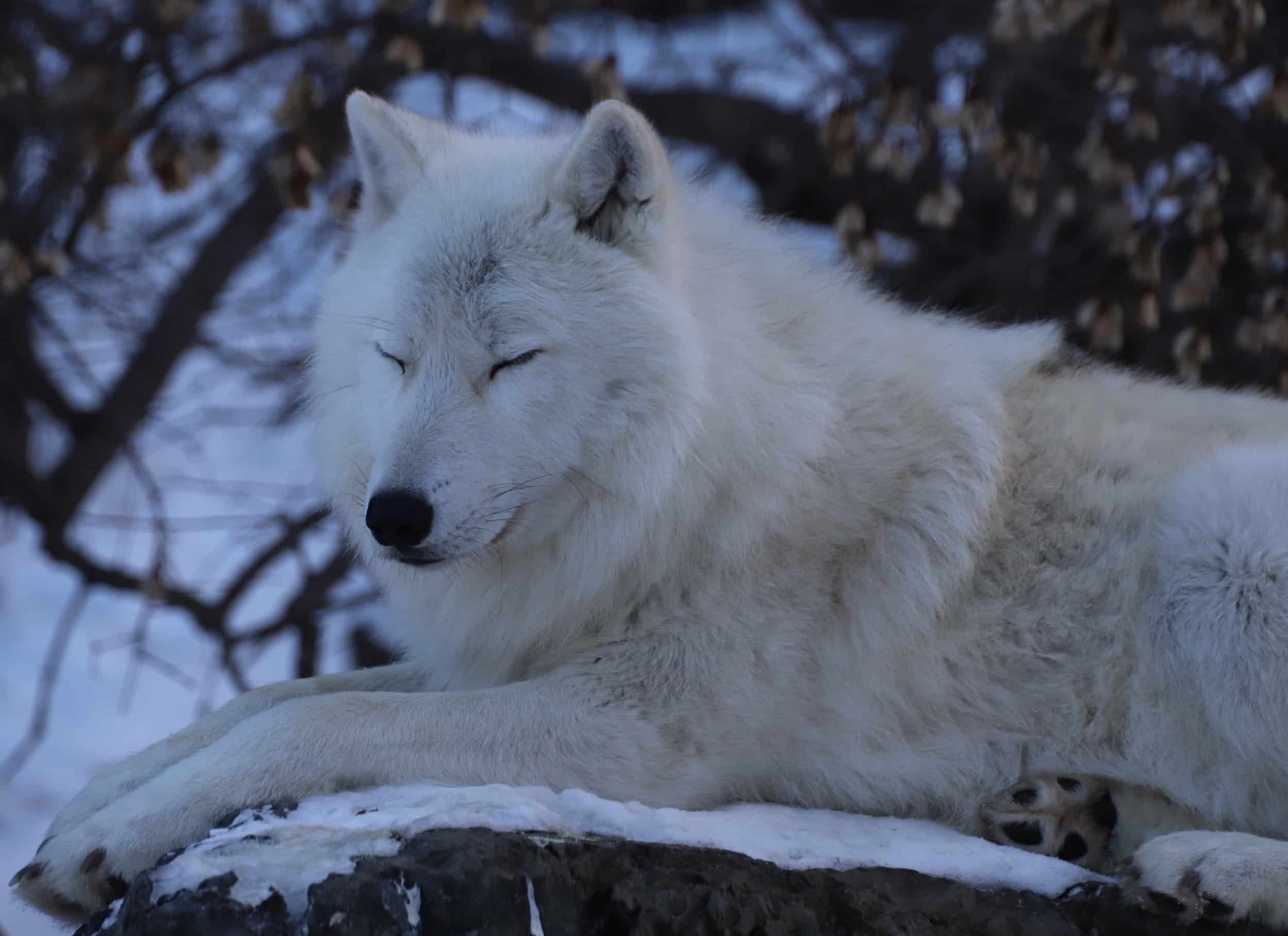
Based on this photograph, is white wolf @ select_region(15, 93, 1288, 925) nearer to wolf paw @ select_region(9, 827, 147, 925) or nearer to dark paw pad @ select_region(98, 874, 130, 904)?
wolf paw @ select_region(9, 827, 147, 925)

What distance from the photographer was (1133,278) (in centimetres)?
586

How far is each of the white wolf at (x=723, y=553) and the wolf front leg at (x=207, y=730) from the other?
1 cm

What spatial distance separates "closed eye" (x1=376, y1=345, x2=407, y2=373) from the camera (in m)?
3.14

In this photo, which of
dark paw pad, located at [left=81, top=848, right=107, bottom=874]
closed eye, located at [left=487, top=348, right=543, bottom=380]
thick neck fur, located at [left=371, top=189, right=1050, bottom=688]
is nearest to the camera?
dark paw pad, located at [left=81, top=848, right=107, bottom=874]

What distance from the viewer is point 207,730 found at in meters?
3.19

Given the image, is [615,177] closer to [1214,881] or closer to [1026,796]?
[1026,796]

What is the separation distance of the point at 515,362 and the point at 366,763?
0.94 meters

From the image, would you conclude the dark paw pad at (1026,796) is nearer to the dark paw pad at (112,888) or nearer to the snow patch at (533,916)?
the snow patch at (533,916)

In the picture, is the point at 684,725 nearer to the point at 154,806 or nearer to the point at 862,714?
the point at 862,714

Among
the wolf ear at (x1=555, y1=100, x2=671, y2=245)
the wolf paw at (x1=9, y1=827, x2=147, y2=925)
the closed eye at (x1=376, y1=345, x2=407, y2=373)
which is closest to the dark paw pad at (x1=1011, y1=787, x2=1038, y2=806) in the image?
the wolf ear at (x1=555, y1=100, x2=671, y2=245)

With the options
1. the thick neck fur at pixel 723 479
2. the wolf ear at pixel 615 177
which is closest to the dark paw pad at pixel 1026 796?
the thick neck fur at pixel 723 479

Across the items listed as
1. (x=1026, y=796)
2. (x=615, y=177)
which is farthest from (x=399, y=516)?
(x=1026, y=796)

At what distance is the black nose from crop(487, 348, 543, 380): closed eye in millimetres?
373

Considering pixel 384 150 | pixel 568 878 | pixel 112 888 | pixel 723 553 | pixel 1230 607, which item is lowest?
pixel 112 888
